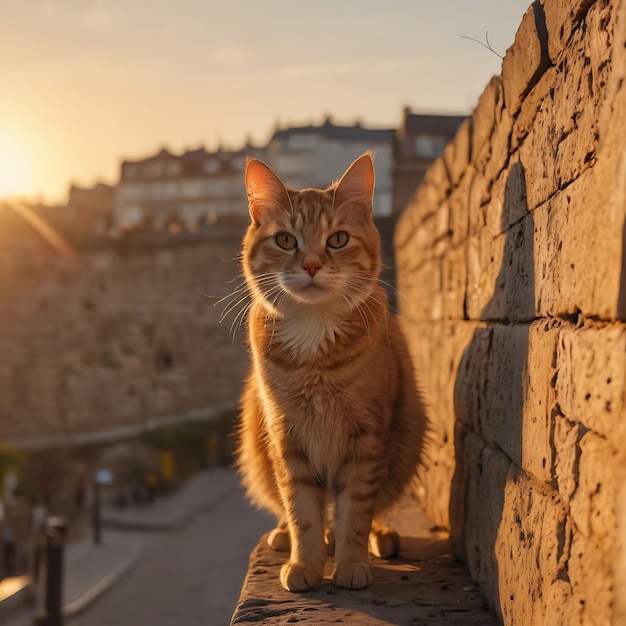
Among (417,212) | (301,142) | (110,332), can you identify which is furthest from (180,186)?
(417,212)

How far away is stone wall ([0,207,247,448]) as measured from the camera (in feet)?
89.1

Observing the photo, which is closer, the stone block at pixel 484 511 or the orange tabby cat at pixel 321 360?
the stone block at pixel 484 511

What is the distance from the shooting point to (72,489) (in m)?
21.1

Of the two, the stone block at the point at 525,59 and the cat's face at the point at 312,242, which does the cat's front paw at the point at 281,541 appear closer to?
the cat's face at the point at 312,242

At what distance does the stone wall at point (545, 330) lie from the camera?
4.90 ft

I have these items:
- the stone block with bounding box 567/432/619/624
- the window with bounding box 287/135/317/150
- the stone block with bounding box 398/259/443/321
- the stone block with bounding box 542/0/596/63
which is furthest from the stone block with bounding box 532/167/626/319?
the window with bounding box 287/135/317/150

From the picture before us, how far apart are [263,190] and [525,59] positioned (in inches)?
45.7

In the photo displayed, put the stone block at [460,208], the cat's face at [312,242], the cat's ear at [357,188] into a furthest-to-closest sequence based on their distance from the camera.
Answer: the stone block at [460,208]
the cat's ear at [357,188]
the cat's face at [312,242]

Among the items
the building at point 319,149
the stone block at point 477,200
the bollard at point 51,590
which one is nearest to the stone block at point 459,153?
the stone block at point 477,200

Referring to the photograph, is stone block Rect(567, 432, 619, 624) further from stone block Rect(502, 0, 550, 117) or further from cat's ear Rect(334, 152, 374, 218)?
cat's ear Rect(334, 152, 374, 218)

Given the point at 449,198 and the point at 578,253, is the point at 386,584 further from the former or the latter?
the point at 449,198

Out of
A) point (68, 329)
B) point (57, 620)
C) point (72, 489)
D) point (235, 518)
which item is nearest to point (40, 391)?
point (68, 329)

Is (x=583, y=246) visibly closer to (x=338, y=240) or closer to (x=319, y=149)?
(x=338, y=240)

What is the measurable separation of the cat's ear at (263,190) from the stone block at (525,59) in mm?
927
